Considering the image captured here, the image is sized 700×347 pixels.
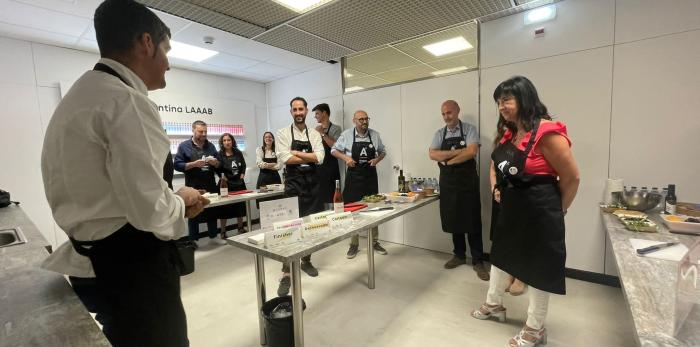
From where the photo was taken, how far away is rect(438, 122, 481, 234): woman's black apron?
10.1 ft

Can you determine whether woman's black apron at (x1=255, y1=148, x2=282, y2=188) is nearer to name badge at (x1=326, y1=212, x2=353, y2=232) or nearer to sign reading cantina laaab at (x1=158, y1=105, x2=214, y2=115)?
sign reading cantina laaab at (x1=158, y1=105, x2=214, y2=115)

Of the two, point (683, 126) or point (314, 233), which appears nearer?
point (314, 233)

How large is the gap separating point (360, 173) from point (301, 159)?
3.14ft

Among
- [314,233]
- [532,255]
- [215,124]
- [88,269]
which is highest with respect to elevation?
[215,124]

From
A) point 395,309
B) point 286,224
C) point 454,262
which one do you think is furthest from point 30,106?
point 454,262

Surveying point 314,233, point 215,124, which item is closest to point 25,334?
point 314,233

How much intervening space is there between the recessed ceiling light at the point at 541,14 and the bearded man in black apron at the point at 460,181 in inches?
39.6

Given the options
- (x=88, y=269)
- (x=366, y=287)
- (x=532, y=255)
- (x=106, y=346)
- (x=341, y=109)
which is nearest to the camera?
(x=106, y=346)

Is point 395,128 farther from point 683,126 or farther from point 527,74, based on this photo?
point 683,126

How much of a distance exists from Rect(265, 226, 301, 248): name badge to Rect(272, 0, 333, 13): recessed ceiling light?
6.36 ft

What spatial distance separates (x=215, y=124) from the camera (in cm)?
505

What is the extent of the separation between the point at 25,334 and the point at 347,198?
301cm

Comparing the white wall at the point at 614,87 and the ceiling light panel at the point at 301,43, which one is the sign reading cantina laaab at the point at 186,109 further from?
the white wall at the point at 614,87

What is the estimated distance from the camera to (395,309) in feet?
8.15
